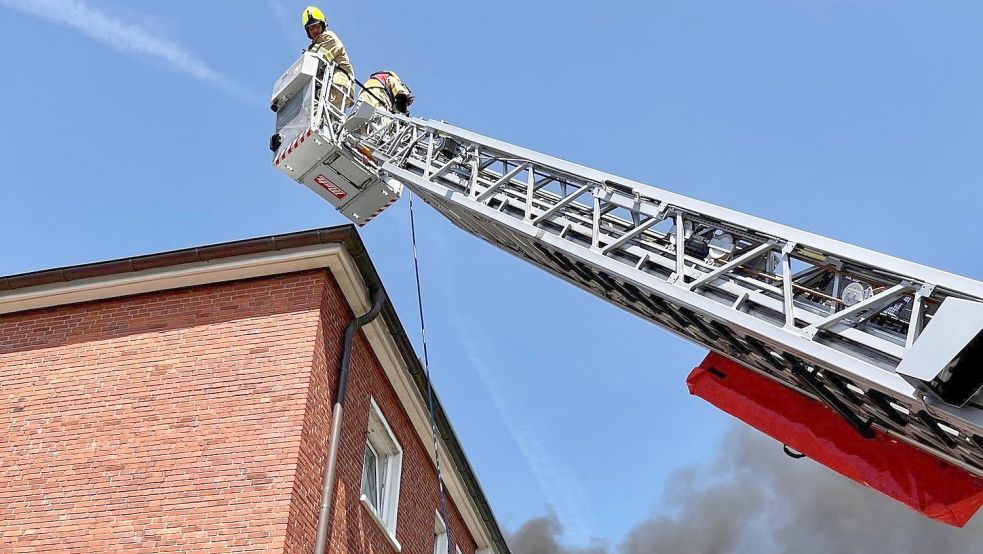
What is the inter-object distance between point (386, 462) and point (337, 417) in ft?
6.78

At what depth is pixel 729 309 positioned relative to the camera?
557 cm

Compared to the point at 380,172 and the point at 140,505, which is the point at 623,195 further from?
the point at 140,505

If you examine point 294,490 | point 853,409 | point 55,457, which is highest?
point 55,457

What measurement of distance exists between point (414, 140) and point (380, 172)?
0.76 metres

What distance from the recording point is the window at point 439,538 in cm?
1217

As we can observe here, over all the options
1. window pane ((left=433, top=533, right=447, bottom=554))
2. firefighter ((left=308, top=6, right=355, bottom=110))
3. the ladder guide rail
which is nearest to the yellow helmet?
firefighter ((left=308, top=6, right=355, bottom=110))

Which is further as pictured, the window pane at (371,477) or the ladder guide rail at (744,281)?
the window pane at (371,477)

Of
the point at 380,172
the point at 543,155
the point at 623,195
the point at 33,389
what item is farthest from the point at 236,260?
the point at 623,195

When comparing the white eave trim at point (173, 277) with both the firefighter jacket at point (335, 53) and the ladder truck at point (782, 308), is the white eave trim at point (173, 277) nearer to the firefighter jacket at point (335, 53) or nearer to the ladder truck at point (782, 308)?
the ladder truck at point (782, 308)

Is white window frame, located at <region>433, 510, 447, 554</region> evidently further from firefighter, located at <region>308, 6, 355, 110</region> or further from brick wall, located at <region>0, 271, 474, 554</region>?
firefighter, located at <region>308, 6, 355, 110</region>

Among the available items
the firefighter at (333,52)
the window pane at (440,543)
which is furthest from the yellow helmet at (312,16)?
the window pane at (440,543)

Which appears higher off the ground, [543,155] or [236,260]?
[236,260]

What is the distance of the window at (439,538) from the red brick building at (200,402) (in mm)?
1915

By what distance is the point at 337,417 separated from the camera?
8.60 m
